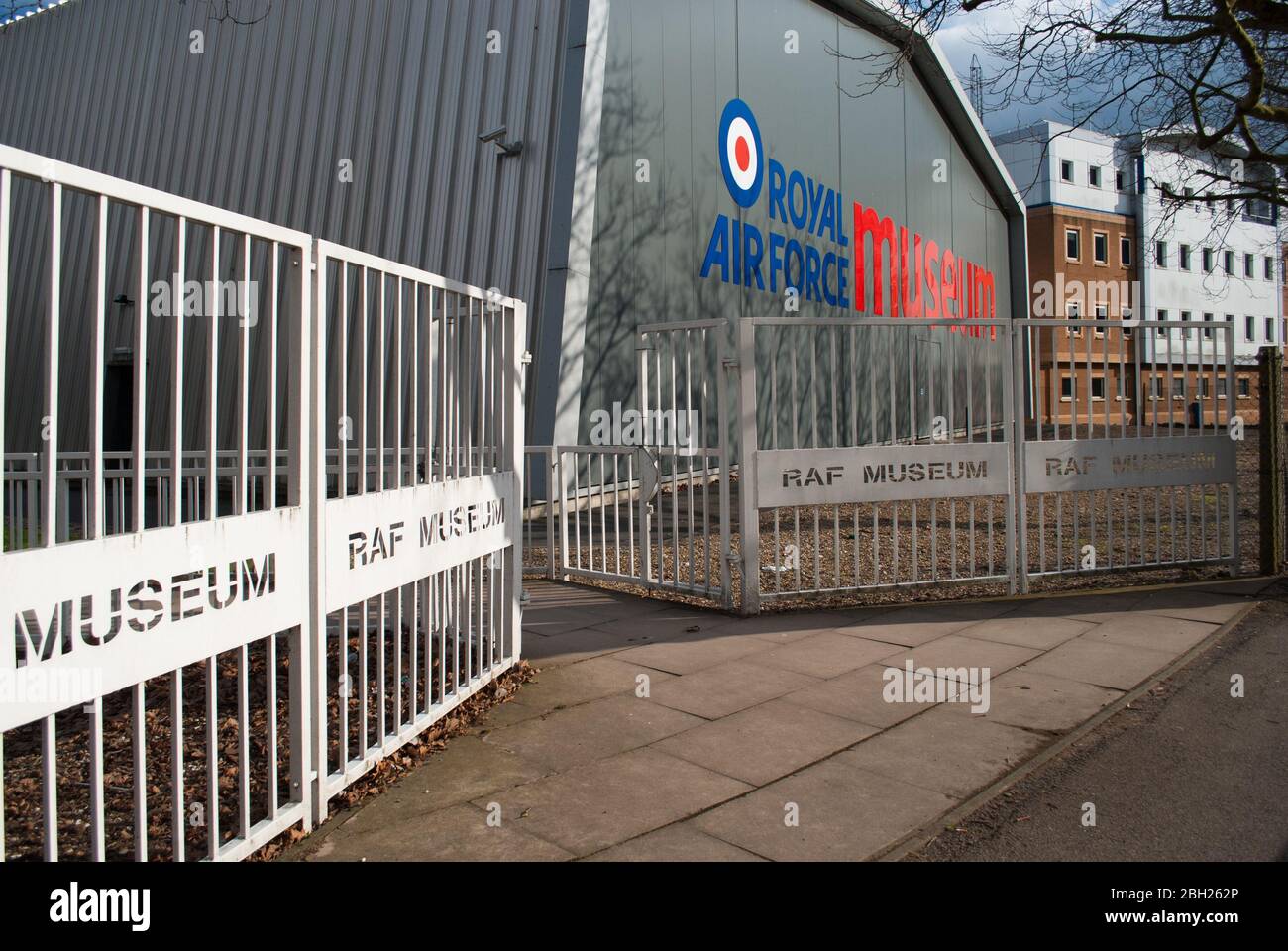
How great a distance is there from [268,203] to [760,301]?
29.0 ft

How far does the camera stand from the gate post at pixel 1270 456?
880 centimetres

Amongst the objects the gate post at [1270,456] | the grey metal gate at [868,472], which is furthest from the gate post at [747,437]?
the gate post at [1270,456]

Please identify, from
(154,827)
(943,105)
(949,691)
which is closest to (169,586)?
(154,827)

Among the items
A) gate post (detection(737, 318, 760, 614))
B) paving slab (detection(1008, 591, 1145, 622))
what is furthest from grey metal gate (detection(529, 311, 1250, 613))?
paving slab (detection(1008, 591, 1145, 622))

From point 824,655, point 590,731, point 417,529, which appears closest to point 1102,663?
point 824,655

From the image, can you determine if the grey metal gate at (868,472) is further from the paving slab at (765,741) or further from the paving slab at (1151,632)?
the paving slab at (765,741)

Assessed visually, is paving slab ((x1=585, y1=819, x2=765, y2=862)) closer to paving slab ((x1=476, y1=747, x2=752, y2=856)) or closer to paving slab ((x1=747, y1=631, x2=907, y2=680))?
paving slab ((x1=476, y1=747, x2=752, y2=856))

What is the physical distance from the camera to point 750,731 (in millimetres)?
4965

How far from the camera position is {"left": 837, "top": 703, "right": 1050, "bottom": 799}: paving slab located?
14.2 feet

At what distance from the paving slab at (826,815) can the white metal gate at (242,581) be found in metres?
1.63

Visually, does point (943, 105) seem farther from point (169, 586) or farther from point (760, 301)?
point (169, 586)

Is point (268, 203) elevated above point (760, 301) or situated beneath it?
elevated above

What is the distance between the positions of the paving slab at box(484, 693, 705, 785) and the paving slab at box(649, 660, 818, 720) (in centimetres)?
15
